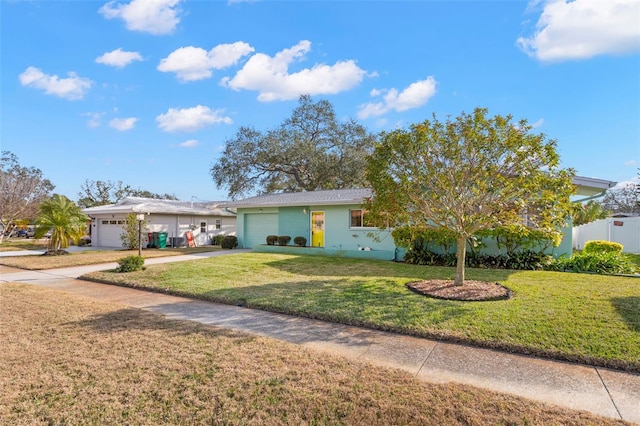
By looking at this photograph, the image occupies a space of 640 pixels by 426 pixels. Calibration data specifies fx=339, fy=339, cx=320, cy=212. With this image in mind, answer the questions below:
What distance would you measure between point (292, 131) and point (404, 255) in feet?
60.4

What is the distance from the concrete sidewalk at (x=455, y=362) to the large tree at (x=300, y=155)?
21.4 meters

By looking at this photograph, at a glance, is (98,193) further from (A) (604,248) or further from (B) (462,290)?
(A) (604,248)

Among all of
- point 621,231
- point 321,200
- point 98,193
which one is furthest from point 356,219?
point 98,193

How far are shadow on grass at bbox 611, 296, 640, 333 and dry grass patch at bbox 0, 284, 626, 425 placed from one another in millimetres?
3239

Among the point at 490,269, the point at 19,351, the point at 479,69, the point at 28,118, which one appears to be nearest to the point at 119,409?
the point at 19,351

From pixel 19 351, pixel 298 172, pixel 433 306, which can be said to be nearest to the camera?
pixel 19 351

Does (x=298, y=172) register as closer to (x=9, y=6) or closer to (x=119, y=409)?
(x=9, y=6)

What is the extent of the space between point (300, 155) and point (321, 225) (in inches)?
447

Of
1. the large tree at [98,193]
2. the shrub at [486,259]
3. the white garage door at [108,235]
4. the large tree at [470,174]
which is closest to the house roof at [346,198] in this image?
the large tree at [470,174]

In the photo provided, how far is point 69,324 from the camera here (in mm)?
5492

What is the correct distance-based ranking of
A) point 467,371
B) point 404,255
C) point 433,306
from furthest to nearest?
point 404,255 → point 433,306 → point 467,371

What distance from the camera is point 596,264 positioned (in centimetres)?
1031

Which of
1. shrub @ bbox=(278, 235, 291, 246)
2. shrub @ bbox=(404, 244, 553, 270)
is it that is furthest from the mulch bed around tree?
shrub @ bbox=(278, 235, 291, 246)

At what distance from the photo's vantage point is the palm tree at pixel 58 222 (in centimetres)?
1627
